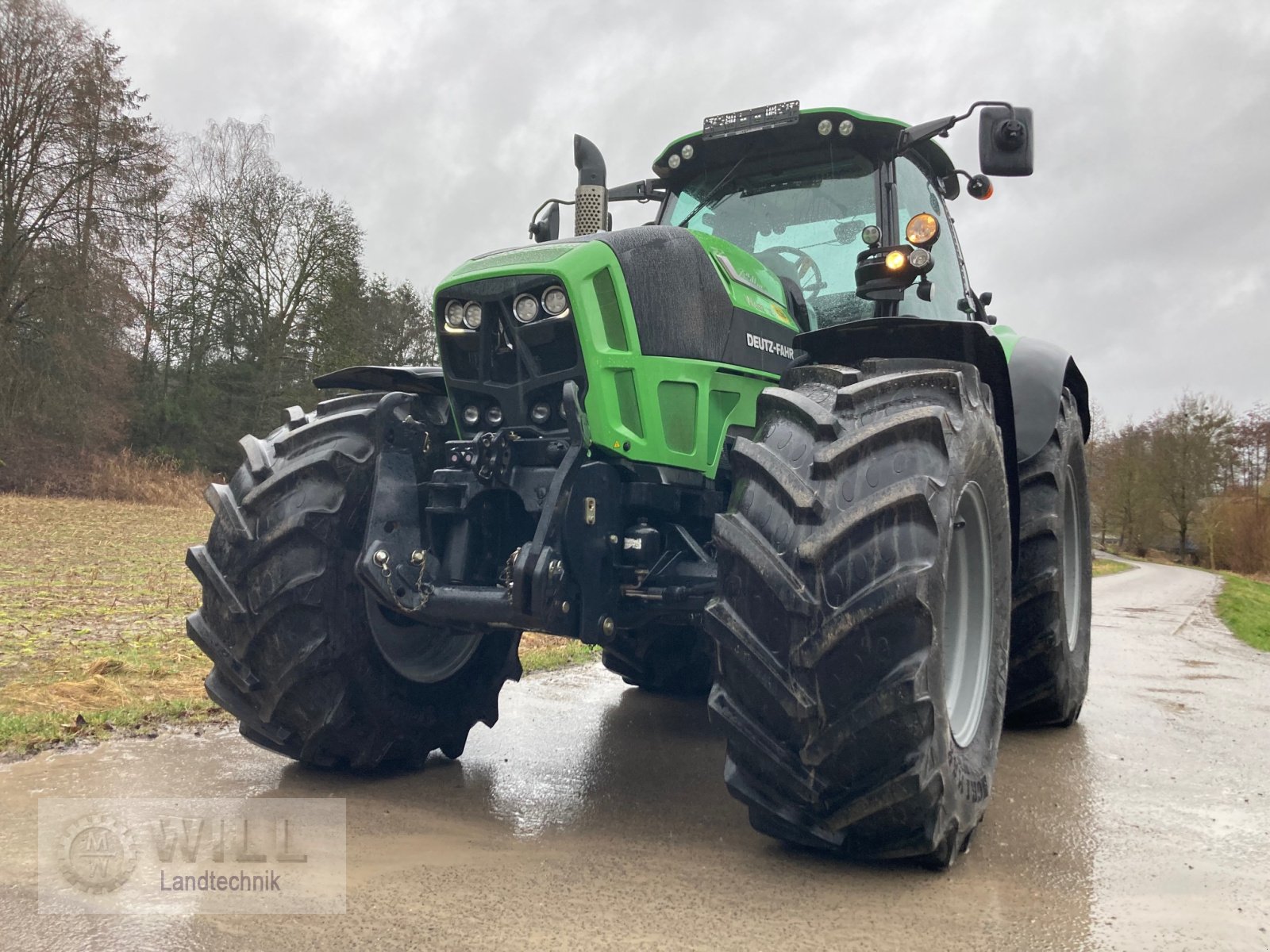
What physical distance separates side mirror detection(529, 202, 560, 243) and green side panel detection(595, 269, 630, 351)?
4.72 feet

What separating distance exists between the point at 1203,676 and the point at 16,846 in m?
7.63

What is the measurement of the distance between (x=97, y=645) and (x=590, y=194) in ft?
14.8

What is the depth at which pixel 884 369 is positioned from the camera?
11.8 ft

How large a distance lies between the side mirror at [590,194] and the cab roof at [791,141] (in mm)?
591

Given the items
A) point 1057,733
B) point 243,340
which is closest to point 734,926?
point 1057,733

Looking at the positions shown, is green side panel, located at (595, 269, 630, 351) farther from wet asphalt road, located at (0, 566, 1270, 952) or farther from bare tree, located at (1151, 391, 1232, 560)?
bare tree, located at (1151, 391, 1232, 560)

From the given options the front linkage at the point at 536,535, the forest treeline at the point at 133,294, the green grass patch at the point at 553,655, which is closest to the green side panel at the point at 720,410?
the front linkage at the point at 536,535

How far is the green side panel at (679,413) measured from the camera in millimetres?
3691

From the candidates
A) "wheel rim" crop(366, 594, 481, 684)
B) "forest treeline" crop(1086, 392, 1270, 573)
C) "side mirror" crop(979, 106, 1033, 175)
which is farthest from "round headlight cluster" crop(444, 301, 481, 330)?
"forest treeline" crop(1086, 392, 1270, 573)

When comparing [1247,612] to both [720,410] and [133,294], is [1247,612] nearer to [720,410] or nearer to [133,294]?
[720,410]

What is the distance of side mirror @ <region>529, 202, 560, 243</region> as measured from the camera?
497cm

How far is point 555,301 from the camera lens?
3.57m

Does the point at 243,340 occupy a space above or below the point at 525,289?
above

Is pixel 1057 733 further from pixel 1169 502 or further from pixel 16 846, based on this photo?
pixel 1169 502
